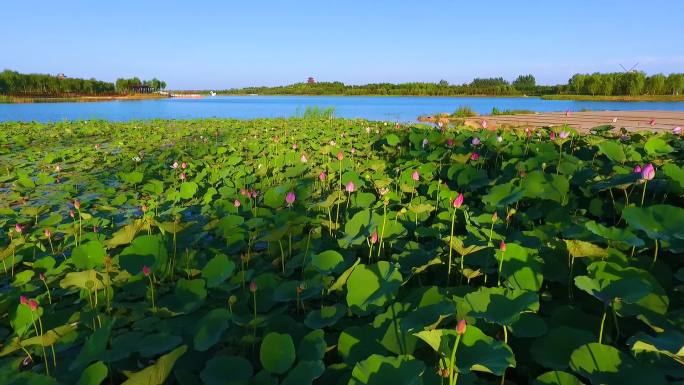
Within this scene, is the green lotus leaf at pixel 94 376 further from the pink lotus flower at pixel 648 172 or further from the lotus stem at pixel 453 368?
the pink lotus flower at pixel 648 172

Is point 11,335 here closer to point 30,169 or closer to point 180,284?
point 180,284

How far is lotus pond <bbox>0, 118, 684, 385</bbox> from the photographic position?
854 millimetres

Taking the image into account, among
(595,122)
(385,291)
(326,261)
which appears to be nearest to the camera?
(385,291)

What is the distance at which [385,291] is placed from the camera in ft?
3.58

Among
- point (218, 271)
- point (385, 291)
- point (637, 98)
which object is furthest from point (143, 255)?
point (637, 98)

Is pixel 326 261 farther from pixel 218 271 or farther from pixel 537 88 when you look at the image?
pixel 537 88

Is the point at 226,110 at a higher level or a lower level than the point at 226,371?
higher

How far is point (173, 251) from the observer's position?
179 centimetres

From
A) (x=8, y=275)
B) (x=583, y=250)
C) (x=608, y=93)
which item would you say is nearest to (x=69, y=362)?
(x=8, y=275)

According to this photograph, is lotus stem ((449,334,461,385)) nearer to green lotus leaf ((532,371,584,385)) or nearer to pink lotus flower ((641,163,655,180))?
green lotus leaf ((532,371,584,385))

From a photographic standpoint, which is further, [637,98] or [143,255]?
[637,98]

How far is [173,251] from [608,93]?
40.4 m

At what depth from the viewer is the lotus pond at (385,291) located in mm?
854

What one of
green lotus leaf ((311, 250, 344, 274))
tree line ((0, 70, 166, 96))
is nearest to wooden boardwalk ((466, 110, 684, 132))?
green lotus leaf ((311, 250, 344, 274))
